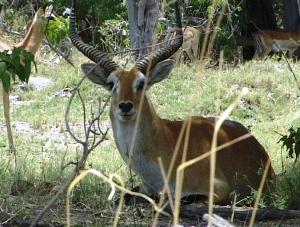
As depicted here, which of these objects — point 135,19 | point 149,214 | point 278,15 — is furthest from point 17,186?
point 278,15

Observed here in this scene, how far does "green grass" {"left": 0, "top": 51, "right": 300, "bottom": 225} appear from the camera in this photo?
7529 millimetres

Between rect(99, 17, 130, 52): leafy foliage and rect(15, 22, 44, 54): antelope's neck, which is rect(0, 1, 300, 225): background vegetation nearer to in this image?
rect(99, 17, 130, 52): leafy foliage

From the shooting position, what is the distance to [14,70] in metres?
4.46

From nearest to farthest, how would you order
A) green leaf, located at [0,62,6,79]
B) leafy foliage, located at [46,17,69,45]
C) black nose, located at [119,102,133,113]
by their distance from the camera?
green leaf, located at [0,62,6,79] < black nose, located at [119,102,133,113] < leafy foliage, located at [46,17,69,45]

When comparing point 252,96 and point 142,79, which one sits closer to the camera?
point 142,79

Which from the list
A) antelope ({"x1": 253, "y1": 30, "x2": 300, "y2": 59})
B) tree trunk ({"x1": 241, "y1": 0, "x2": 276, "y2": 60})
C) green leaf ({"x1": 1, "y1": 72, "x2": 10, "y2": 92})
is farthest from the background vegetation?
tree trunk ({"x1": 241, "y1": 0, "x2": 276, "y2": 60})

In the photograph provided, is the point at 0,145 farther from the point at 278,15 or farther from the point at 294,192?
the point at 278,15

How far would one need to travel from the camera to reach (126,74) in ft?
19.2

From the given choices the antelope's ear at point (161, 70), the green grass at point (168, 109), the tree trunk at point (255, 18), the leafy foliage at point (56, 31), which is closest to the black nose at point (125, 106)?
the antelope's ear at point (161, 70)

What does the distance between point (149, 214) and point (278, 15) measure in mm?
23149

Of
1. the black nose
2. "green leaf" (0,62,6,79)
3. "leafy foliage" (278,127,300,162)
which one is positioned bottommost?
"leafy foliage" (278,127,300,162)

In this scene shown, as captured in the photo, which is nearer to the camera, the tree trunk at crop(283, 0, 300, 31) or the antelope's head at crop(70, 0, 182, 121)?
the antelope's head at crop(70, 0, 182, 121)

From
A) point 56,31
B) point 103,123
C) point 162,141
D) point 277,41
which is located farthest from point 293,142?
point 277,41

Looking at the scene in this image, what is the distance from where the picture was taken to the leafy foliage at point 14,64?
439 centimetres
